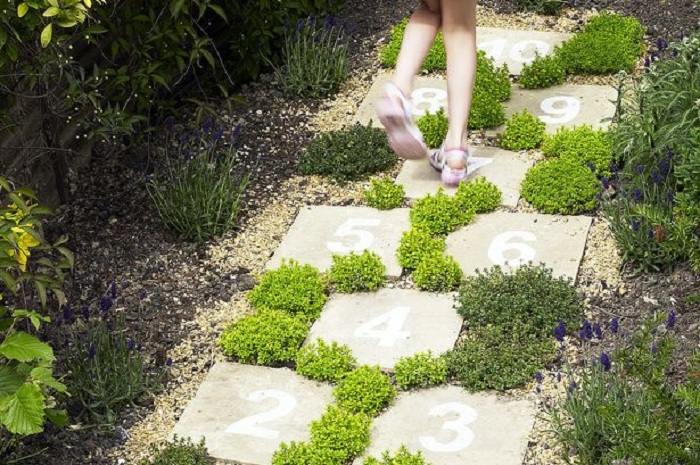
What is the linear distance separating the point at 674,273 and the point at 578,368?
71cm

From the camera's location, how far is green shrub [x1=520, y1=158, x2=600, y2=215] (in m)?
6.13

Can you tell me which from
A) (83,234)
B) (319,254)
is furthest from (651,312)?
(83,234)

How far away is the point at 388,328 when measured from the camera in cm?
555

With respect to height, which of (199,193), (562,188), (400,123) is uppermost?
(400,123)

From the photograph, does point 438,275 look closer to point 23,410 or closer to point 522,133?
point 522,133

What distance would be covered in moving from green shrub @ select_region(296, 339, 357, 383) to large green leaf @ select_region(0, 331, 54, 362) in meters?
1.32

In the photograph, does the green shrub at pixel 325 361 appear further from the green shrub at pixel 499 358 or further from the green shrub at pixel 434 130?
the green shrub at pixel 434 130

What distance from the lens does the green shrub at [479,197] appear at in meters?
6.23

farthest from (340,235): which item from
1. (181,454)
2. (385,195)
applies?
(181,454)

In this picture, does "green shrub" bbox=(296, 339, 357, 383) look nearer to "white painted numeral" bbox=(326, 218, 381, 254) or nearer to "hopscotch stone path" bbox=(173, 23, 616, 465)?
"hopscotch stone path" bbox=(173, 23, 616, 465)

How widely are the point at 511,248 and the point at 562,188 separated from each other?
464 millimetres

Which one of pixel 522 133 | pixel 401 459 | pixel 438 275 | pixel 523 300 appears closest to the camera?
pixel 401 459

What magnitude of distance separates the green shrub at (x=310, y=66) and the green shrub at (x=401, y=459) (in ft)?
10.0

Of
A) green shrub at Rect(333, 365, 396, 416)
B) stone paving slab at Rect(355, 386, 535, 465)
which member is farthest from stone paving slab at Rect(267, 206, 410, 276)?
stone paving slab at Rect(355, 386, 535, 465)
